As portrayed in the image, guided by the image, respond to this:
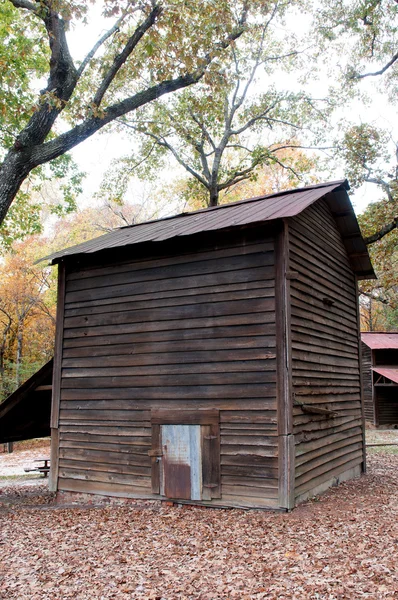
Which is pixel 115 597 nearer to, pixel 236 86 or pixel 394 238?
pixel 394 238

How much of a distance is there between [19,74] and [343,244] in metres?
12.5

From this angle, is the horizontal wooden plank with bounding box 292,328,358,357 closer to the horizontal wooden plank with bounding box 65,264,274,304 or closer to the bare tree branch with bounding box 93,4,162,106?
the horizontal wooden plank with bounding box 65,264,274,304

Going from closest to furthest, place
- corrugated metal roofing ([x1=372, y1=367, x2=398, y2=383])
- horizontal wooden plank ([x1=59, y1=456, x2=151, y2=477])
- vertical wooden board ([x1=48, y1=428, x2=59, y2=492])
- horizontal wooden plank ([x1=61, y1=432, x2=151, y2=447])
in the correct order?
horizontal wooden plank ([x1=59, y1=456, x2=151, y2=477])
horizontal wooden plank ([x1=61, y1=432, x2=151, y2=447])
vertical wooden board ([x1=48, y1=428, x2=59, y2=492])
corrugated metal roofing ([x1=372, y1=367, x2=398, y2=383])

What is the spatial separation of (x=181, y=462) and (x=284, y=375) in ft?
8.22

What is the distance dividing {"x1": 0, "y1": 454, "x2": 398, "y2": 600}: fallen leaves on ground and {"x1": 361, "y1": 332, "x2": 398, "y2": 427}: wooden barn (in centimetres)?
1983

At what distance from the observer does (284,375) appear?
851cm

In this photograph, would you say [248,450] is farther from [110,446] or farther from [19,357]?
[19,357]

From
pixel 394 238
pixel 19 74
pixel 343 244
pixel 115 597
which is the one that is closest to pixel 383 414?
pixel 394 238

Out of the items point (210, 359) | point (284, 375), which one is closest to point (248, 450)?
point (284, 375)

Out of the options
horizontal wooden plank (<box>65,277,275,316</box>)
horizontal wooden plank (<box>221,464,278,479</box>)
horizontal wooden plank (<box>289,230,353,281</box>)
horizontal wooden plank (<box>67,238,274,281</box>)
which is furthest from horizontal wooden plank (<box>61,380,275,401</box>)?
horizontal wooden plank (<box>289,230,353,281</box>)

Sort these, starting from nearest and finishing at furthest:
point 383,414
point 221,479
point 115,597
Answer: point 115,597 → point 221,479 → point 383,414

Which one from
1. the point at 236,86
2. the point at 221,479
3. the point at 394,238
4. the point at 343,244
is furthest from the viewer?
the point at 236,86

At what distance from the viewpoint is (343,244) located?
1284 cm

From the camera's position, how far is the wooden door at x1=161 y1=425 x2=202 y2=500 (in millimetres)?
9117
